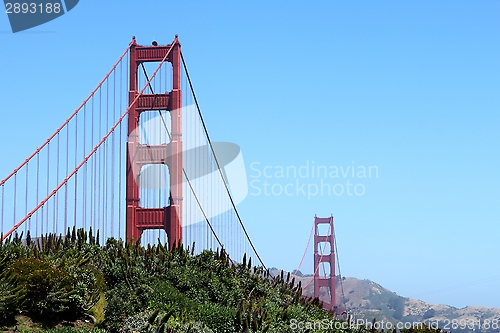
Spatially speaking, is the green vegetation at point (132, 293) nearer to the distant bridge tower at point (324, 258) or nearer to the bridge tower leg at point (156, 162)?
the bridge tower leg at point (156, 162)

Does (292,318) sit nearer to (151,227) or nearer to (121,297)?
(121,297)

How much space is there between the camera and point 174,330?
17453 millimetres

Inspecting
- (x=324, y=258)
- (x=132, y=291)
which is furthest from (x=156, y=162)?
(x=324, y=258)

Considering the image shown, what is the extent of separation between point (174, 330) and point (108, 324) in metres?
1.83

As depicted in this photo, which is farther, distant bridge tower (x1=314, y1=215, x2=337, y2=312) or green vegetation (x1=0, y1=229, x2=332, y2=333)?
distant bridge tower (x1=314, y1=215, x2=337, y2=312)

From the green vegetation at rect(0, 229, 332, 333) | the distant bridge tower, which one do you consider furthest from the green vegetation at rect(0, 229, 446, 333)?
the distant bridge tower

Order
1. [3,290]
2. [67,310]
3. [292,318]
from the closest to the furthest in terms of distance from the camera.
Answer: [3,290]
[67,310]
[292,318]

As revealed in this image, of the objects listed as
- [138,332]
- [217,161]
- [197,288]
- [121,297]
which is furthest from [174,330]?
[217,161]

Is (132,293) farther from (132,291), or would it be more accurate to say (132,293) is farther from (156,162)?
(156,162)

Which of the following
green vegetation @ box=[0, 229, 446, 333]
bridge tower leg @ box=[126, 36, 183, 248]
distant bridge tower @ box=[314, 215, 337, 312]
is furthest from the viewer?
distant bridge tower @ box=[314, 215, 337, 312]

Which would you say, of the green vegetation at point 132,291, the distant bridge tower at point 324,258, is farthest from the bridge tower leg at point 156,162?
the distant bridge tower at point 324,258

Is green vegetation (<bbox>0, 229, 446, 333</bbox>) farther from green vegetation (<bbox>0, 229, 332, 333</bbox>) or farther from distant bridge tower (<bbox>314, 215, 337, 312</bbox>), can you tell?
distant bridge tower (<bbox>314, 215, 337, 312</bbox>)

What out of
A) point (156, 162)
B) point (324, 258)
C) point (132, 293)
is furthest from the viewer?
point (324, 258)

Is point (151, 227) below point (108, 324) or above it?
above
